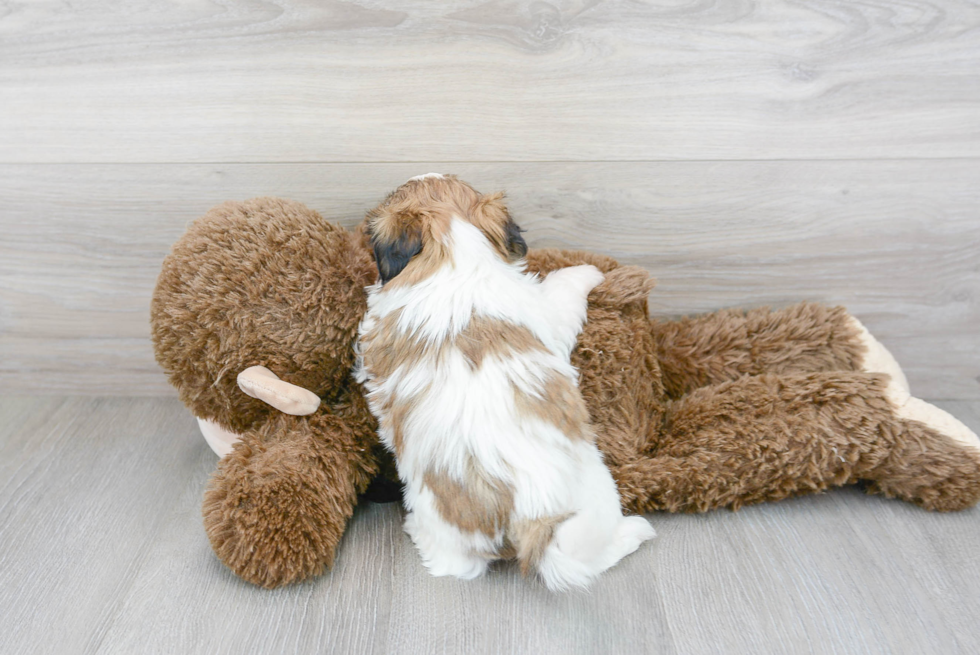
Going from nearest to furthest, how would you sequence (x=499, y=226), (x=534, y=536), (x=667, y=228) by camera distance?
1. (x=534, y=536)
2. (x=499, y=226)
3. (x=667, y=228)

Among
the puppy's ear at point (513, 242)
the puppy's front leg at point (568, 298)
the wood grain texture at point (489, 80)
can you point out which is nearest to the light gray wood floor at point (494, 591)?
the puppy's front leg at point (568, 298)

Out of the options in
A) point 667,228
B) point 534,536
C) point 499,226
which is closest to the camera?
point 534,536

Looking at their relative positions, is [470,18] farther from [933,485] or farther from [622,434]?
[933,485]

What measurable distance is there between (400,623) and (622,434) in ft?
1.39

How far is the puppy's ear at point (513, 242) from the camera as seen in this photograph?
38.4 inches

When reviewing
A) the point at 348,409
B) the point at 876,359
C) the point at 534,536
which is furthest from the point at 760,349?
the point at 348,409

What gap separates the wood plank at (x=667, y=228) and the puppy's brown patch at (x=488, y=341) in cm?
37

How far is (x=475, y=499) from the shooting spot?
858 mm

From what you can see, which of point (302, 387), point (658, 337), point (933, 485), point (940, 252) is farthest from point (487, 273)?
point (940, 252)

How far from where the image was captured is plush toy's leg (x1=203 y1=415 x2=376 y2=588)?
898mm

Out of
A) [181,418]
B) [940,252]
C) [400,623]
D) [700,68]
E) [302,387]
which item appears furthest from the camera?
[181,418]

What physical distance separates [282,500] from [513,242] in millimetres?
476

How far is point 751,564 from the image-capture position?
0.97 metres

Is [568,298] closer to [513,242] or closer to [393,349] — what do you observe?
[513,242]
